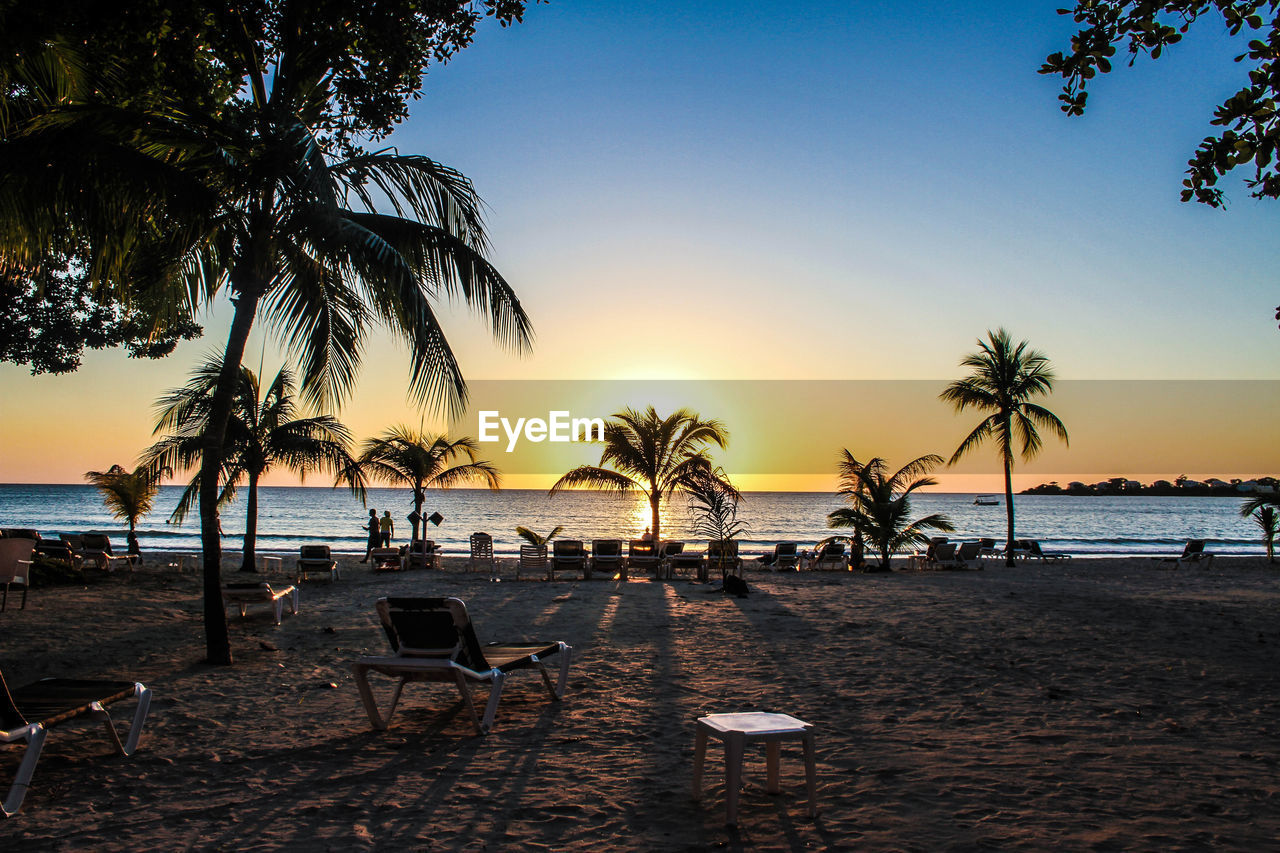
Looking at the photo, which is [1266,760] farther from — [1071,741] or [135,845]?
[135,845]

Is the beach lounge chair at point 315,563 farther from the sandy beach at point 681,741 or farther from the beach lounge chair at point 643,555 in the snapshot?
the sandy beach at point 681,741

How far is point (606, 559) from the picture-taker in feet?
60.0

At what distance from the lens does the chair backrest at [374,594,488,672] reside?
4.95 meters

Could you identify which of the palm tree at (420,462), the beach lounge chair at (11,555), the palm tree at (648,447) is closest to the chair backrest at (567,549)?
the palm tree at (648,447)

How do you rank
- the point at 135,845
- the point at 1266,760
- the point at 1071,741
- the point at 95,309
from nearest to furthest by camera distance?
the point at 135,845 → the point at 1266,760 → the point at 1071,741 → the point at 95,309

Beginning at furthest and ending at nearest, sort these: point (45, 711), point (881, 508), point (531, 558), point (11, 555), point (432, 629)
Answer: point (881, 508) < point (531, 558) < point (11, 555) < point (432, 629) < point (45, 711)

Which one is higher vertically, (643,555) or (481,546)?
(481,546)

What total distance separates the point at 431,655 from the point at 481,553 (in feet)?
50.6

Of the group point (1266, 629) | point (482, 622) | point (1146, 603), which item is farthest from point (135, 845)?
point (1146, 603)

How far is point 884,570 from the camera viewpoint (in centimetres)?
2039

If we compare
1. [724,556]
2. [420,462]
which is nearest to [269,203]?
[724,556]

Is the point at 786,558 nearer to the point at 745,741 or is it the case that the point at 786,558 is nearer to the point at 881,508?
the point at 881,508

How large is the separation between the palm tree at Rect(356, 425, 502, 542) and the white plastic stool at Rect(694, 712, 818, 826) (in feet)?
59.5

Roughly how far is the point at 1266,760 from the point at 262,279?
783 centimetres
